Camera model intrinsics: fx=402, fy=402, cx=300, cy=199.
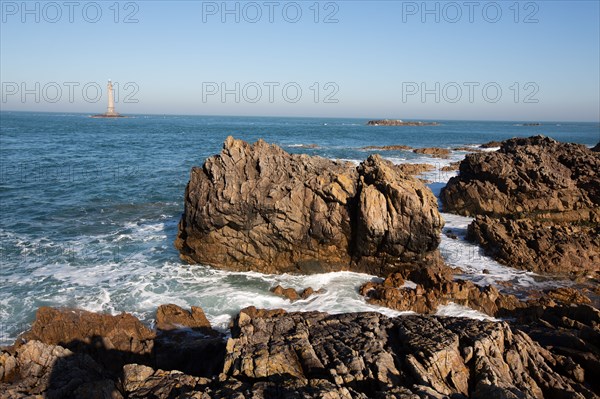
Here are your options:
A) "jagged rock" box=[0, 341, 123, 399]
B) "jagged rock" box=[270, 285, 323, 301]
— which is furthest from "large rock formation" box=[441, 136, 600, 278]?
"jagged rock" box=[0, 341, 123, 399]

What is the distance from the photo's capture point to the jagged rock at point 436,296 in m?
14.7

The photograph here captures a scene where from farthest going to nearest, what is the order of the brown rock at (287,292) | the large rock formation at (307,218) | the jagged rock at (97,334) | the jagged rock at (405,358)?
the large rock formation at (307,218), the brown rock at (287,292), the jagged rock at (97,334), the jagged rock at (405,358)

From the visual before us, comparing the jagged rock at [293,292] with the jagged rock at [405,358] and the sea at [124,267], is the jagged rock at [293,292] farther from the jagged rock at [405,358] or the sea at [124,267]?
the jagged rock at [405,358]

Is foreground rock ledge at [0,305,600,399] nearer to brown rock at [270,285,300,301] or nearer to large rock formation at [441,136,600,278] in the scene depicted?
brown rock at [270,285,300,301]

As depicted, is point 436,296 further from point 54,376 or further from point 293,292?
point 54,376

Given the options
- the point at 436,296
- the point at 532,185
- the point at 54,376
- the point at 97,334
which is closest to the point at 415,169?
the point at 532,185

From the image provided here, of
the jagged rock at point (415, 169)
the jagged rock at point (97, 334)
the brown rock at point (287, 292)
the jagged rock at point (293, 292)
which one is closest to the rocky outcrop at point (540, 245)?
the jagged rock at point (293, 292)

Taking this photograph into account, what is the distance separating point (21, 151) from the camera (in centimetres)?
5166

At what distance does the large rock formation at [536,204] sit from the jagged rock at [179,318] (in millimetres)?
14041

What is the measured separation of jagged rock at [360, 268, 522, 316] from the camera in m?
14.7

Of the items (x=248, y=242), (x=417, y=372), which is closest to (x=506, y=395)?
(x=417, y=372)

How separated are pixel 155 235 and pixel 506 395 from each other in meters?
20.2

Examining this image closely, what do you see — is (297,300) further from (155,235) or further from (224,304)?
(155,235)

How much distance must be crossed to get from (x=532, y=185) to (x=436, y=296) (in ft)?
46.1
